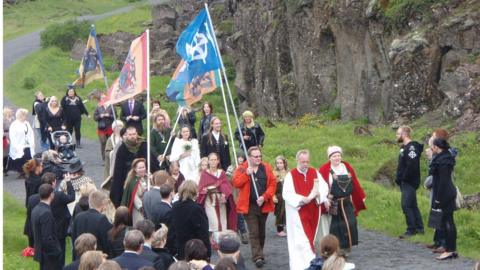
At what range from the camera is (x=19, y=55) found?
55.3 m

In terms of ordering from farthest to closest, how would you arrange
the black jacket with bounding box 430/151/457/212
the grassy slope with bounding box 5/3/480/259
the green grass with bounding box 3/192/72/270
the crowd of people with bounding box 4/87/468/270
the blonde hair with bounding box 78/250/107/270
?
the grassy slope with bounding box 5/3/480/259, the green grass with bounding box 3/192/72/270, the black jacket with bounding box 430/151/457/212, the crowd of people with bounding box 4/87/468/270, the blonde hair with bounding box 78/250/107/270

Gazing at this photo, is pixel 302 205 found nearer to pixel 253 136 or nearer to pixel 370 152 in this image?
pixel 253 136

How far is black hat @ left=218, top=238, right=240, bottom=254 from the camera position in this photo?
462 inches

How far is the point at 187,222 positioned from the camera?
1434 cm

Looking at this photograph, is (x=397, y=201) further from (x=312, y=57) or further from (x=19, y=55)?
(x=19, y=55)

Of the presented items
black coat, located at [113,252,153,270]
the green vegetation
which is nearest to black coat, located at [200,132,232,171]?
black coat, located at [113,252,153,270]

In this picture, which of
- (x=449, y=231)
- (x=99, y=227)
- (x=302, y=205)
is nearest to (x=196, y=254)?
(x=99, y=227)

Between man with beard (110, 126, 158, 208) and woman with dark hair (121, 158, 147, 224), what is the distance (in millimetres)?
930

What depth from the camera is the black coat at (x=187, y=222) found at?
14.3 m

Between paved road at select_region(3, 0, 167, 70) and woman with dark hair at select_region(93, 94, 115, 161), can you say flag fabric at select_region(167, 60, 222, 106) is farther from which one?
paved road at select_region(3, 0, 167, 70)

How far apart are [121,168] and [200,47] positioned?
2.33 m

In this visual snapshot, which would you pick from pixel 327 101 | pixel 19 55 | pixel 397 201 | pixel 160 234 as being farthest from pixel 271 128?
pixel 19 55

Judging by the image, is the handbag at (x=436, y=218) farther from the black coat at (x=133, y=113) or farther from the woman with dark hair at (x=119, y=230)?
the black coat at (x=133, y=113)

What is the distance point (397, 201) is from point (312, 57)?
14.9 meters
